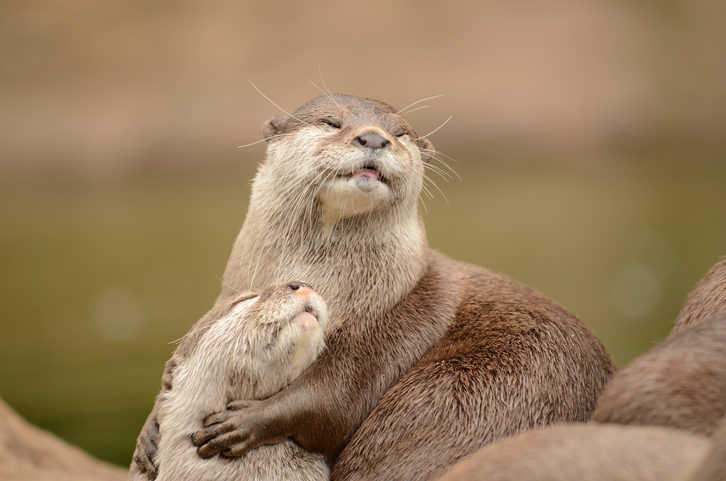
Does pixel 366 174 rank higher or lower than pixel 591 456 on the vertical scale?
higher

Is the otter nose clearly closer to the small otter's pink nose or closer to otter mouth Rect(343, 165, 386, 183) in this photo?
otter mouth Rect(343, 165, 386, 183)

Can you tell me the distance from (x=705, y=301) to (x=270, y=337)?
1.44 meters

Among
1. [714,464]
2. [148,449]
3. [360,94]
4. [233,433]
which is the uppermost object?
[360,94]

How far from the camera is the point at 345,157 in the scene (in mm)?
2629

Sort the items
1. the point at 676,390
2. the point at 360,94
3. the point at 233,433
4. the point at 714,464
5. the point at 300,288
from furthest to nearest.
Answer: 1. the point at 360,94
2. the point at 300,288
3. the point at 233,433
4. the point at 676,390
5. the point at 714,464

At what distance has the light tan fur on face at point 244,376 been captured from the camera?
2.44 meters

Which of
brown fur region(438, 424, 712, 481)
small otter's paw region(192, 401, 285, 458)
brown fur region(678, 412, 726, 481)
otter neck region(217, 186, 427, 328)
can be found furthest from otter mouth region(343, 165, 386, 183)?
brown fur region(678, 412, 726, 481)

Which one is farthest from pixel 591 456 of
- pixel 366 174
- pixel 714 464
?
pixel 366 174

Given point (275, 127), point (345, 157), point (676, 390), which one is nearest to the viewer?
point (676, 390)

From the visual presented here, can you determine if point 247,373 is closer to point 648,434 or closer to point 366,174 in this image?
point 366,174

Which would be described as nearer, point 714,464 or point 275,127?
point 714,464

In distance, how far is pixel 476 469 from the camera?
5.10ft

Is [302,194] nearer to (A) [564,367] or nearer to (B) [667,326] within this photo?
(A) [564,367]

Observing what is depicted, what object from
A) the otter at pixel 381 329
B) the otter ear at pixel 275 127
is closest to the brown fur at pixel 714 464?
the otter at pixel 381 329
